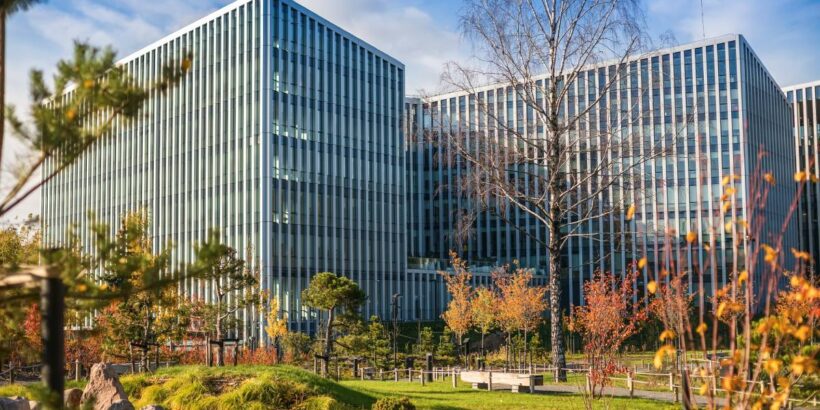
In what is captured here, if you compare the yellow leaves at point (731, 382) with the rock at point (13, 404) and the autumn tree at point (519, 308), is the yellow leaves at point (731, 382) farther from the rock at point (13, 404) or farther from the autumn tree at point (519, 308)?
the autumn tree at point (519, 308)

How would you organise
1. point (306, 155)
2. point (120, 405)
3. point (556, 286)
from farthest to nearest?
1. point (306, 155)
2. point (556, 286)
3. point (120, 405)

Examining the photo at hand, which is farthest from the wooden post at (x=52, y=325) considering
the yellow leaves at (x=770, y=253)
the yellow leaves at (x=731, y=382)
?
the yellow leaves at (x=770, y=253)

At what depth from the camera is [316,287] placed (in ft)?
103

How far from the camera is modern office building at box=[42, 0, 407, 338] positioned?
179 ft

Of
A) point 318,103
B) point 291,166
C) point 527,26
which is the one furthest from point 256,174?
point 527,26

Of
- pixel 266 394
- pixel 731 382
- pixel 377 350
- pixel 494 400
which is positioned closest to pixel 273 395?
pixel 266 394

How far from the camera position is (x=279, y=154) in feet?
181

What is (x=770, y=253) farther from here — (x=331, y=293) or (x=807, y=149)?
(x=807, y=149)

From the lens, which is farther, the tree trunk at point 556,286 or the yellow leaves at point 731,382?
the tree trunk at point 556,286

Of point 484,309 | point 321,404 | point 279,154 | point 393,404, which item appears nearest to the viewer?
point 393,404

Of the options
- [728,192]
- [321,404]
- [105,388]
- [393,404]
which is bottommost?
[321,404]

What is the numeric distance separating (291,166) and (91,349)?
27330 mm

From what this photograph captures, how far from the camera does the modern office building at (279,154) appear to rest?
54.6 m

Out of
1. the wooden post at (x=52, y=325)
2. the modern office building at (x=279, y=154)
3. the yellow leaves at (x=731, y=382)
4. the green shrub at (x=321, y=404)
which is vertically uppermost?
the modern office building at (x=279, y=154)
